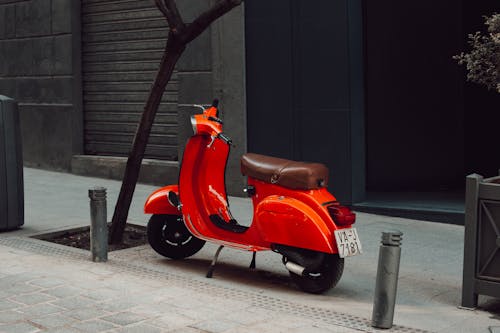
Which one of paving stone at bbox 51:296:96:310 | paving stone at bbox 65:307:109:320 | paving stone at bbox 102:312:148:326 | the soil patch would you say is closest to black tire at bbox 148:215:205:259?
the soil patch

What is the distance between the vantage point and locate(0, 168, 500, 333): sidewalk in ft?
19.2

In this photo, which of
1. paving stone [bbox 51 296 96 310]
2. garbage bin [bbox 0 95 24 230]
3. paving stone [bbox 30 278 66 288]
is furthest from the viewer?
garbage bin [bbox 0 95 24 230]

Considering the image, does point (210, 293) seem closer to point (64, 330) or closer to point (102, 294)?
point (102, 294)

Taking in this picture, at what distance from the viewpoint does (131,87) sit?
45.6ft

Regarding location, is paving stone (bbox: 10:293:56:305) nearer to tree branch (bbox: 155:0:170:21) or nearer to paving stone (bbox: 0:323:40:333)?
paving stone (bbox: 0:323:40:333)

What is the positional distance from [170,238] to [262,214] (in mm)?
1403

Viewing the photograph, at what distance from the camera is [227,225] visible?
7293 millimetres

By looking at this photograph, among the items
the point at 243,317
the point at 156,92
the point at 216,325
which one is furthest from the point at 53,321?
the point at 156,92

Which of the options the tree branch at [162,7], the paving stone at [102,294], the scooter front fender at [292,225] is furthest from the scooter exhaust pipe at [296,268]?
the tree branch at [162,7]

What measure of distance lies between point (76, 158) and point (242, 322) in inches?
359

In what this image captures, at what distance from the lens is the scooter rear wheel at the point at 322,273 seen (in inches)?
259

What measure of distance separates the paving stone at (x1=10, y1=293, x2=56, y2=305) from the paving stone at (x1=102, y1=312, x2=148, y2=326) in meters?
0.72

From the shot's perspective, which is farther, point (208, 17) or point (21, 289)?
point (208, 17)

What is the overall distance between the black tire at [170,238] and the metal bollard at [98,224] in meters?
0.43
